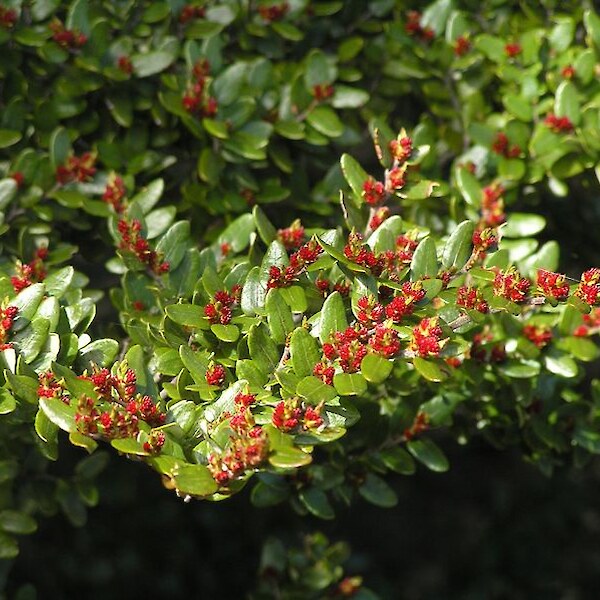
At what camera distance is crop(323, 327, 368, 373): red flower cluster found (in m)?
1.52

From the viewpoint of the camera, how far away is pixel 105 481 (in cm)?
317

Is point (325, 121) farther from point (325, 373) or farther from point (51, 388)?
point (51, 388)

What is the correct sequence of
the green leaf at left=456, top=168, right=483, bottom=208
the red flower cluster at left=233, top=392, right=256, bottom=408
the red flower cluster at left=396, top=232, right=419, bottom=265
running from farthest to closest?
the green leaf at left=456, top=168, right=483, bottom=208, the red flower cluster at left=396, top=232, right=419, bottom=265, the red flower cluster at left=233, top=392, right=256, bottom=408

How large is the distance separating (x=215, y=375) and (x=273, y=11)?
3.50 ft

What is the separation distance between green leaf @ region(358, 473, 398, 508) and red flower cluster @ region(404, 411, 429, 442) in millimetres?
117

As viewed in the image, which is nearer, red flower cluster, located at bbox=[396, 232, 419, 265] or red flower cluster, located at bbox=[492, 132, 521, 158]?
red flower cluster, located at bbox=[396, 232, 419, 265]

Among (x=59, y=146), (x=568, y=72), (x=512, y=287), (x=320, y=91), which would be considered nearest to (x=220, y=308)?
(x=512, y=287)

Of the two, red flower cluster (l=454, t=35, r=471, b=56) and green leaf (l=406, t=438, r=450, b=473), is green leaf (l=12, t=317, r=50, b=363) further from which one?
red flower cluster (l=454, t=35, r=471, b=56)

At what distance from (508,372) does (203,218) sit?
2.61ft

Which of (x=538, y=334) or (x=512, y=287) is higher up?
(x=512, y=287)

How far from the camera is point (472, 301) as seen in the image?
5.16 feet

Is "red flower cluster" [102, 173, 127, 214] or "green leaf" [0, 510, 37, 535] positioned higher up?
"red flower cluster" [102, 173, 127, 214]

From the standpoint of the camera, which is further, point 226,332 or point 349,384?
point 226,332

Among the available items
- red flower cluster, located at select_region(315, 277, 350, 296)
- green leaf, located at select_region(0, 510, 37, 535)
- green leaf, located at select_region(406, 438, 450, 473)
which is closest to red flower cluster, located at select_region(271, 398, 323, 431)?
red flower cluster, located at select_region(315, 277, 350, 296)
